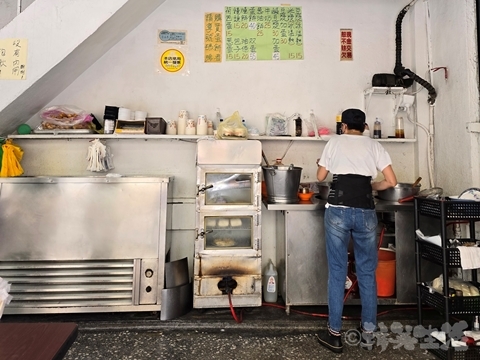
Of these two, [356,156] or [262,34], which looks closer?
[356,156]

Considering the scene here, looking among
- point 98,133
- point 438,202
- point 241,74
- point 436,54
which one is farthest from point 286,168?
point 436,54

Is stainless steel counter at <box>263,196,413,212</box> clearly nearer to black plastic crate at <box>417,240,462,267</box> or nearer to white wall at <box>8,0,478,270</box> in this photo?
black plastic crate at <box>417,240,462,267</box>

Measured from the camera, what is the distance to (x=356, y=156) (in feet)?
7.30

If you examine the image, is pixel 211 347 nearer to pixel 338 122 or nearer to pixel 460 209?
pixel 460 209

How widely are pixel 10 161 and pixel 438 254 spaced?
161 inches

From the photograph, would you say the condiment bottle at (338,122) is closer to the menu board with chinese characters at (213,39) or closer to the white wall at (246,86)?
the white wall at (246,86)

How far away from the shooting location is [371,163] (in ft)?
7.38

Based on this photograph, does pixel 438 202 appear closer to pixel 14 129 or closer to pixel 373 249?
pixel 373 249

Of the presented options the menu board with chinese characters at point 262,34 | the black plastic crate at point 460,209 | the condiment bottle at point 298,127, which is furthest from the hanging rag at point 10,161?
the black plastic crate at point 460,209

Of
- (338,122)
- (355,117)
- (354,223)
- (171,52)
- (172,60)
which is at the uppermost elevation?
(171,52)

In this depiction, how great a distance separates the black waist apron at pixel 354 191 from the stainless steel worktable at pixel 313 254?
504 mm

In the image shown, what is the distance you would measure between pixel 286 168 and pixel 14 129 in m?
3.13

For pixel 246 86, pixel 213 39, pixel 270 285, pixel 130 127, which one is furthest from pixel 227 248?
pixel 213 39

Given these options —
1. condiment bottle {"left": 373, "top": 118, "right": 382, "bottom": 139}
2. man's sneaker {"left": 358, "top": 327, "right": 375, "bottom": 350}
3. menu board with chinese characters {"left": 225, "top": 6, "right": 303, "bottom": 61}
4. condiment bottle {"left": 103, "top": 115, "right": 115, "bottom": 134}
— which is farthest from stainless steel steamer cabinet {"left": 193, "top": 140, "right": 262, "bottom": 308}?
condiment bottle {"left": 373, "top": 118, "right": 382, "bottom": 139}
